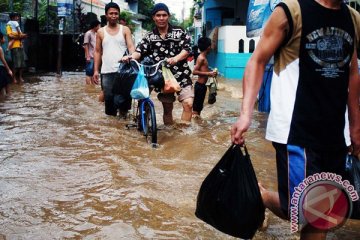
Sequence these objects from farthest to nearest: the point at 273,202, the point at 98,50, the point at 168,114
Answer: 1. the point at 98,50
2. the point at 168,114
3. the point at 273,202

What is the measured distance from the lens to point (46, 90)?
1263cm

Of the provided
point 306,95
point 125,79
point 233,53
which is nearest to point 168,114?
point 125,79

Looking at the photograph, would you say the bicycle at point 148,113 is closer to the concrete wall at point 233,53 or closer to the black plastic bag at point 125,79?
the black plastic bag at point 125,79

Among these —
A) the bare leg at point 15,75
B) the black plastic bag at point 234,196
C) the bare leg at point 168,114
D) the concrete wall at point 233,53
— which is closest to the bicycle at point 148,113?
the bare leg at point 168,114

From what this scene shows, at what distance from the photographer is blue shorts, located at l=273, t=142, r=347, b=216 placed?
248 centimetres

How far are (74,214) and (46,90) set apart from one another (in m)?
9.32

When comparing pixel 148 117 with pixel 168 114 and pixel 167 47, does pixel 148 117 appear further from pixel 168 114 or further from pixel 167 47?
pixel 167 47

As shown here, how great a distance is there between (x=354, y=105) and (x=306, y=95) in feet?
1.37

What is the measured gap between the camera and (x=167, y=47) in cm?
659

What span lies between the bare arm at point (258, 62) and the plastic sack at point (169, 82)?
12.1 ft

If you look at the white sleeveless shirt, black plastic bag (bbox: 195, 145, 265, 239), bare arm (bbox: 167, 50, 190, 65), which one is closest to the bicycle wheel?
bare arm (bbox: 167, 50, 190, 65)

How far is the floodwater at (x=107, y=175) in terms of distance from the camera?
3.55 m

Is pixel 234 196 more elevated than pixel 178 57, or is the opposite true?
pixel 178 57

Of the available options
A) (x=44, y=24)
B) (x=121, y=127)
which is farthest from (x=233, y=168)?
(x=44, y=24)
